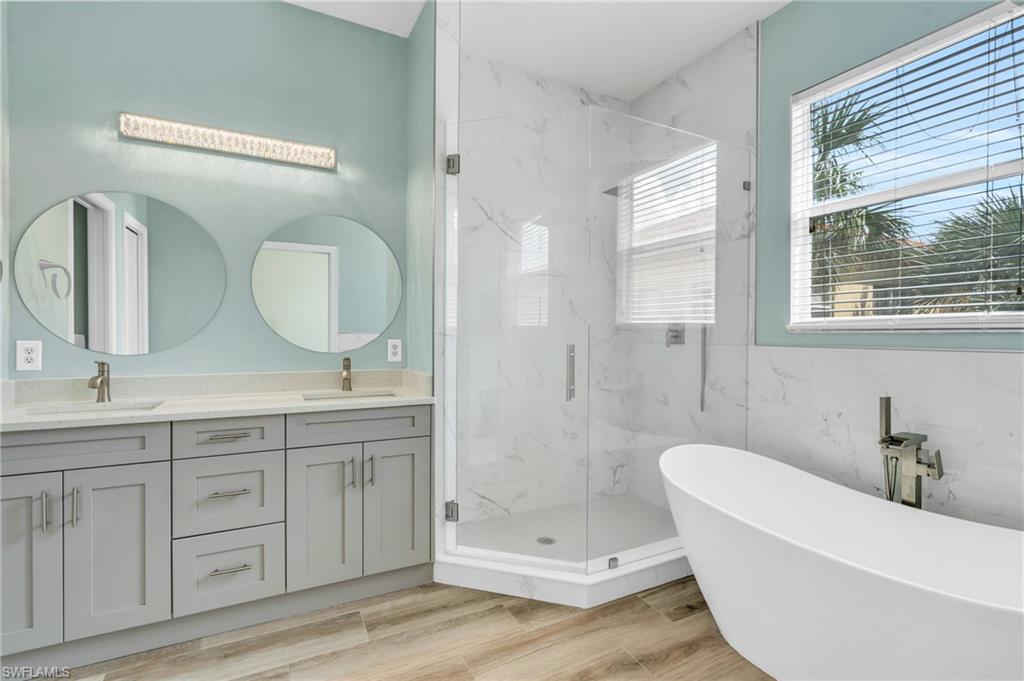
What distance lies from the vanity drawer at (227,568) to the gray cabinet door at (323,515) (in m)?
0.07

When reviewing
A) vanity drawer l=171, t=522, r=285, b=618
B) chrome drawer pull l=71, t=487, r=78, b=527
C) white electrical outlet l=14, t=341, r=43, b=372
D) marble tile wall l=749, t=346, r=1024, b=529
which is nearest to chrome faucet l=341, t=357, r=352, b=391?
vanity drawer l=171, t=522, r=285, b=618

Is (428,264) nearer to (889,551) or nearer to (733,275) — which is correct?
(733,275)

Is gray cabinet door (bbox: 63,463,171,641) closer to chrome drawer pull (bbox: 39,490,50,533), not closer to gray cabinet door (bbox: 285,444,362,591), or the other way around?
chrome drawer pull (bbox: 39,490,50,533)

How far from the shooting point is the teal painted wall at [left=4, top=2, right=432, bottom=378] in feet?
6.90

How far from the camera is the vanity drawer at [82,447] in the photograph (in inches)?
65.1

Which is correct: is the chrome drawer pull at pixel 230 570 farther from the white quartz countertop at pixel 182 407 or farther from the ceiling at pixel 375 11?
the ceiling at pixel 375 11

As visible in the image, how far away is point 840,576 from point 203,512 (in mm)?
2192

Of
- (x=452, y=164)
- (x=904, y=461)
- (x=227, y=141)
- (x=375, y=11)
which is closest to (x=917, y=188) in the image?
(x=904, y=461)

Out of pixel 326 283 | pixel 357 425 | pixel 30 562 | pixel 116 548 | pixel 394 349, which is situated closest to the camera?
pixel 30 562

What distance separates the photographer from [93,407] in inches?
81.6

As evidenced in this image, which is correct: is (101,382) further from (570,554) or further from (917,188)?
(917,188)

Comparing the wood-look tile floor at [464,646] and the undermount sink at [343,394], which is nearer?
the wood-look tile floor at [464,646]

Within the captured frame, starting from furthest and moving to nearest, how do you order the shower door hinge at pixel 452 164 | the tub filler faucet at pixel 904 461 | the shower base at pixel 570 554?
the shower door hinge at pixel 452 164 → the shower base at pixel 570 554 → the tub filler faucet at pixel 904 461

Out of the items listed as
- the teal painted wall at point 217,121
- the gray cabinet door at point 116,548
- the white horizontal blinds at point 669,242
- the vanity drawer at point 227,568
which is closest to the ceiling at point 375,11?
the teal painted wall at point 217,121
